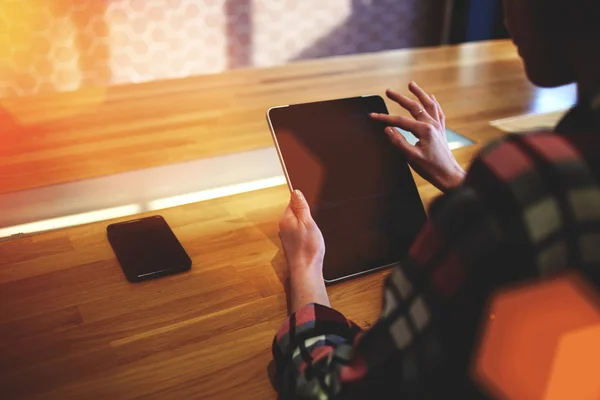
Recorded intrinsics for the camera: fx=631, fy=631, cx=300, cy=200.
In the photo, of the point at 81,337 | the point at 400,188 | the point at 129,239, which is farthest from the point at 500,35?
the point at 81,337

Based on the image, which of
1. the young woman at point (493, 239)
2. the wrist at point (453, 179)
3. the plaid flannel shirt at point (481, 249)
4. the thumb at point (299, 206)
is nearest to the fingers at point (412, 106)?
the wrist at point (453, 179)

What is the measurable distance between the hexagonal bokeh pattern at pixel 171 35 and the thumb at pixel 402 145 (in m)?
2.28

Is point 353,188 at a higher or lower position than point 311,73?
higher

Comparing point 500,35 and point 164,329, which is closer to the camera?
point 164,329

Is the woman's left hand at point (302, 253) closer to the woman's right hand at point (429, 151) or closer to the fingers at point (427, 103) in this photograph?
the woman's right hand at point (429, 151)

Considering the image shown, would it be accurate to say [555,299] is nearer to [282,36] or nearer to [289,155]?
[289,155]

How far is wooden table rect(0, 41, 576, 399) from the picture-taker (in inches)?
32.6

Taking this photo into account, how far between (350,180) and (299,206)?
0.13 m

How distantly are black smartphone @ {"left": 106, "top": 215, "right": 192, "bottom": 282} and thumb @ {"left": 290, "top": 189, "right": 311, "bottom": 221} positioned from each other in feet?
0.67

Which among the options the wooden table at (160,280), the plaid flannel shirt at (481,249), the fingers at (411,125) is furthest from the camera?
the fingers at (411,125)

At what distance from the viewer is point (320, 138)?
3.58 feet

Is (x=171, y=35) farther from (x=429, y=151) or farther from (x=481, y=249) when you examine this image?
(x=481, y=249)

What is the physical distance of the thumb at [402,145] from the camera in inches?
42.8

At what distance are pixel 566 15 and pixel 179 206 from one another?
845mm
